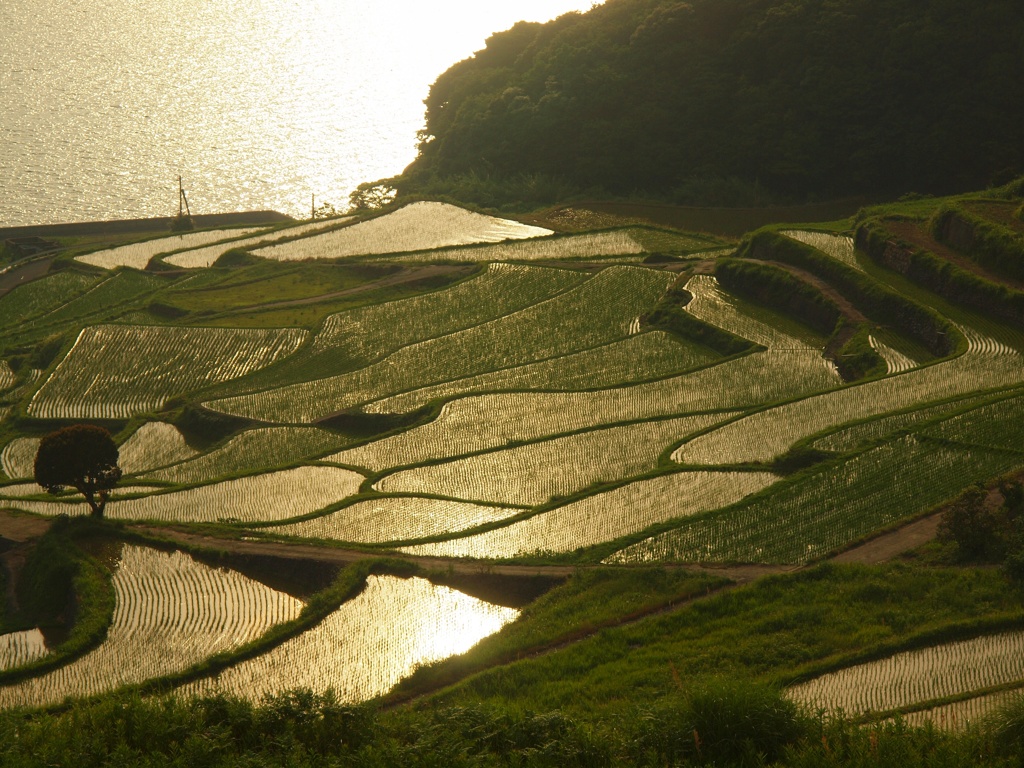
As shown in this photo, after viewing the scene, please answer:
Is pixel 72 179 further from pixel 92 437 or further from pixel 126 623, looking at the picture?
pixel 126 623

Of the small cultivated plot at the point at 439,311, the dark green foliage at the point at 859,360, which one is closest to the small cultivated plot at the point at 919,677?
the dark green foliage at the point at 859,360

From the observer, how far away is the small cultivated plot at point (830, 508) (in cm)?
1658

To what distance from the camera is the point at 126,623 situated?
16.6 m

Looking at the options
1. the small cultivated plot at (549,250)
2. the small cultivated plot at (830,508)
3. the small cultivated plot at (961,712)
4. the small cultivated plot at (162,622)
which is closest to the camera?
Result: the small cultivated plot at (961,712)

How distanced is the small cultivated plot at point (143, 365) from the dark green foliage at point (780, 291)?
40.4 ft

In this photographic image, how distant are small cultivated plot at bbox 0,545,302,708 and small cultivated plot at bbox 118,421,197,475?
24.2 ft

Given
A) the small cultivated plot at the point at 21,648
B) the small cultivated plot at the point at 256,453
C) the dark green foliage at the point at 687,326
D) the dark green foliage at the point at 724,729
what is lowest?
the small cultivated plot at the point at 21,648

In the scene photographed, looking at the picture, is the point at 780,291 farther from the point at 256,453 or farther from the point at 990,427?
the point at 256,453

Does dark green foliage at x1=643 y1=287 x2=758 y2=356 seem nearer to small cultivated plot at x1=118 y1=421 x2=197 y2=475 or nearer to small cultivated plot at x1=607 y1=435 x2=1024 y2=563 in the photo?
small cultivated plot at x1=607 y1=435 x2=1024 y2=563

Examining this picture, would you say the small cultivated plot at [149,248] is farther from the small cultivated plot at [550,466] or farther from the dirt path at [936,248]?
the small cultivated plot at [550,466]

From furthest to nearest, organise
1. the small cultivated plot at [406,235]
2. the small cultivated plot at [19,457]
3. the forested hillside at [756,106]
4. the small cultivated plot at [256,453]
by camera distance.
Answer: the forested hillside at [756,106] → the small cultivated plot at [406,235] → the small cultivated plot at [19,457] → the small cultivated plot at [256,453]

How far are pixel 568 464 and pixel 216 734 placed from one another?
1186cm

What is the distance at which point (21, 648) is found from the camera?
1642 centimetres

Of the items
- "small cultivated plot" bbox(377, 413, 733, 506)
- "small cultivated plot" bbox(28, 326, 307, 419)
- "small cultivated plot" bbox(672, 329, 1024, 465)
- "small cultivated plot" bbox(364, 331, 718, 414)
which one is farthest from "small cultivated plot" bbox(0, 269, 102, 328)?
"small cultivated plot" bbox(672, 329, 1024, 465)
